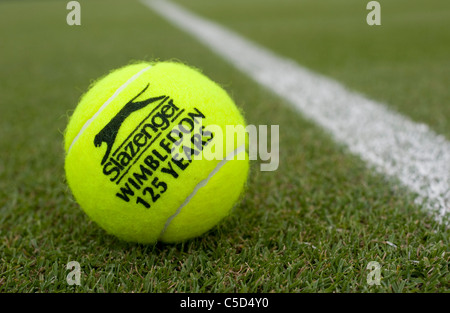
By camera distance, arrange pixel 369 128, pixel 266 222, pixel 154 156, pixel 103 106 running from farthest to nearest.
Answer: pixel 369 128 → pixel 266 222 → pixel 103 106 → pixel 154 156

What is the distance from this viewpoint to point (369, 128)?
2.64m

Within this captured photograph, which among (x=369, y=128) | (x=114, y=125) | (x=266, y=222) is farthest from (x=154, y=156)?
(x=369, y=128)

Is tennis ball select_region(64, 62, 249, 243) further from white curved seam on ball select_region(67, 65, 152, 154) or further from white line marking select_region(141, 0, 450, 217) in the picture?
white line marking select_region(141, 0, 450, 217)

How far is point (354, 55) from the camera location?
4.55m

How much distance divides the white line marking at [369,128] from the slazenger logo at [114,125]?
123 cm

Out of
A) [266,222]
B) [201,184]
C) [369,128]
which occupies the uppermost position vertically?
A: [369,128]

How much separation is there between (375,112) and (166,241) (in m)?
1.95

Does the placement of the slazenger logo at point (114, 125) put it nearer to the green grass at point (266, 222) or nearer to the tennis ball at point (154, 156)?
the tennis ball at point (154, 156)

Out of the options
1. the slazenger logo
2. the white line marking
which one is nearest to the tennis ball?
the slazenger logo

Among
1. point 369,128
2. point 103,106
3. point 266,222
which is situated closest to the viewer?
point 103,106

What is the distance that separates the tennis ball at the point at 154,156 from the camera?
4.52 ft

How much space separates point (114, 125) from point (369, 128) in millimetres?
1780

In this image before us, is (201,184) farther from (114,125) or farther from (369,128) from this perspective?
(369,128)

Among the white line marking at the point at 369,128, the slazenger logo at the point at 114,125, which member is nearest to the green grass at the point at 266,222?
the white line marking at the point at 369,128
